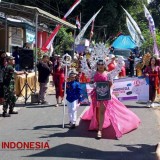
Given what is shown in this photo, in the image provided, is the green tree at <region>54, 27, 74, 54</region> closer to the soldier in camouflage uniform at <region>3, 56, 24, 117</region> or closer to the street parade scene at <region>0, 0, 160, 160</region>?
the street parade scene at <region>0, 0, 160, 160</region>

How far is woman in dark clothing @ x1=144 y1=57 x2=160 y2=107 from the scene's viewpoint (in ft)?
45.8

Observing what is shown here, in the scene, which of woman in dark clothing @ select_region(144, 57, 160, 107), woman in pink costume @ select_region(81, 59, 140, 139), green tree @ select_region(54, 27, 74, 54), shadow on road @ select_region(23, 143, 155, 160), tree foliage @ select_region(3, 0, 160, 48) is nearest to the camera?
shadow on road @ select_region(23, 143, 155, 160)

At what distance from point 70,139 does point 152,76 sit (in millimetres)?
5775

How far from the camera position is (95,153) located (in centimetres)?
787

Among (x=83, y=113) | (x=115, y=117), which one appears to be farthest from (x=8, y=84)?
(x=115, y=117)

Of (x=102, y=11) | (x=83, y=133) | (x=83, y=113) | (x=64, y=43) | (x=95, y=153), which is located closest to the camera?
(x=95, y=153)

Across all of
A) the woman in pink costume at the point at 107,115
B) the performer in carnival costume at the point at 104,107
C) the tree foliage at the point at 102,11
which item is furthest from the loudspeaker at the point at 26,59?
the tree foliage at the point at 102,11

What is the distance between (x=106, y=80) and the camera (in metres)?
9.25

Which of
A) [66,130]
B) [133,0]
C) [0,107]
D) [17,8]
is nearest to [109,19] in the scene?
[133,0]

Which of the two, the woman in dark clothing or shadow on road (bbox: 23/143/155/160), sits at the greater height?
the woman in dark clothing

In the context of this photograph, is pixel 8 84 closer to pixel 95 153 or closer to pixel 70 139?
pixel 70 139

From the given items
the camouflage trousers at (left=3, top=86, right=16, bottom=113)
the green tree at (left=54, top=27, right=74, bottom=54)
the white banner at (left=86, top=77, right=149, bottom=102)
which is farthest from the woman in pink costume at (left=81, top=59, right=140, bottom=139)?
the green tree at (left=54, top=27, right=74, bottom=54)

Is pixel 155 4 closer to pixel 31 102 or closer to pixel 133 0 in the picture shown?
pixel 133 0

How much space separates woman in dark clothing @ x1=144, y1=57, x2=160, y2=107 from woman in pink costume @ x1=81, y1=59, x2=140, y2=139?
374cm
